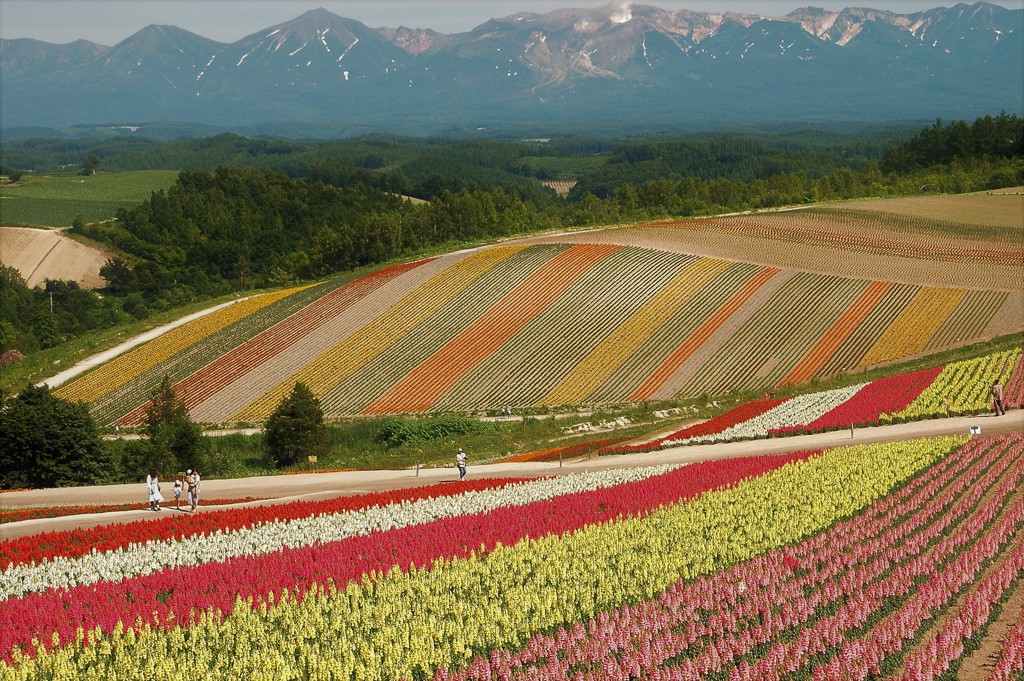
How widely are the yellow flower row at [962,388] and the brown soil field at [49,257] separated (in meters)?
116

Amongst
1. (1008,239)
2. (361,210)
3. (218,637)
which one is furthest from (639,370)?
(361,210)

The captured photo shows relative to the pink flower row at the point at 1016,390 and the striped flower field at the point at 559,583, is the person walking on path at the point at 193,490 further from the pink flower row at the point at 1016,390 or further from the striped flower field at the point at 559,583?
the pink flower row at the point at 1016,390

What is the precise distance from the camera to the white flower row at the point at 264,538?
84.5 feet

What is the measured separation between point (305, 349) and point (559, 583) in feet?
194

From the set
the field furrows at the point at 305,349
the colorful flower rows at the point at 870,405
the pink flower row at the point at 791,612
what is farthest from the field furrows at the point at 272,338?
the pink flower row at the point at 791,612

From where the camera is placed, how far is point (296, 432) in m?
54.2

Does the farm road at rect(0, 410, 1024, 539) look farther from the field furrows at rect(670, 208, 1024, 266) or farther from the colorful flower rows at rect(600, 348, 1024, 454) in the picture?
the field furrows at rect(670, 208, 1024, 266)

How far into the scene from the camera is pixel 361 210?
17362 centimetres

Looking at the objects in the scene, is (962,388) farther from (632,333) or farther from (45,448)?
(45,448)

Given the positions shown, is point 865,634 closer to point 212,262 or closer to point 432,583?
point 432,583

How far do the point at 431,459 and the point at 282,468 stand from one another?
8.17 metres

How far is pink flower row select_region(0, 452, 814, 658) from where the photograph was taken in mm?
21172

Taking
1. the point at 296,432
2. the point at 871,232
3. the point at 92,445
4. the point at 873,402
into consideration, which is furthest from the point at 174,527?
the point at 871,232

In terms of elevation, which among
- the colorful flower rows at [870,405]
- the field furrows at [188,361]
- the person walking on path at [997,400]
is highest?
the person walking on path at [997,400]
